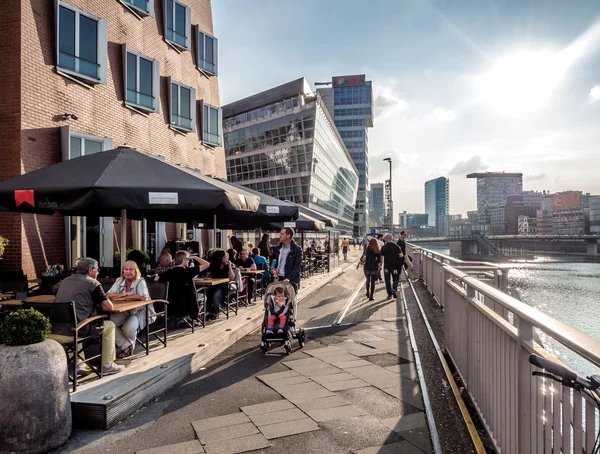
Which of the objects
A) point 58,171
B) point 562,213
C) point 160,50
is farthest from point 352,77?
point 58,171

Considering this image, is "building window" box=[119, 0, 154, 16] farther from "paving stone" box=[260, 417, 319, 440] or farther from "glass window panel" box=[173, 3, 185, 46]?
"paving stone" box=[260, 417, 319, 440]

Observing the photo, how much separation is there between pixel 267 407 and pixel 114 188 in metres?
3.20

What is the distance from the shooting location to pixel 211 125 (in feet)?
62.0

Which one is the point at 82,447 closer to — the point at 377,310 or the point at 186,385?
the point at 186,385

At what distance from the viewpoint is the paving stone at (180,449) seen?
3.33 metres

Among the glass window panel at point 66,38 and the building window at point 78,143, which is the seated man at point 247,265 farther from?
the glass window panel at point 66,38

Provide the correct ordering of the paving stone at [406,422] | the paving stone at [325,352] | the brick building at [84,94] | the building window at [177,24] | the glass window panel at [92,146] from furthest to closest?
1. the building window at [177,24]
2. the glass window panel at [92,146]
3. the brick building at [84,94]
4. the paving stone at [325,352]
5. the paving stone at [406,422]

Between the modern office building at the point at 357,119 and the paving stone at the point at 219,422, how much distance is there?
12773 cm

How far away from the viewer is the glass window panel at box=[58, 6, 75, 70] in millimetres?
10785

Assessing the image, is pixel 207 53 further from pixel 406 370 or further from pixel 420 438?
pixel 420 438

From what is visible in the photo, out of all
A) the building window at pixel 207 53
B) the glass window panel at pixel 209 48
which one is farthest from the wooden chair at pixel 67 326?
the glass window panel at pixel 209 48

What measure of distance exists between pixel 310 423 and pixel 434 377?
77.2 inches

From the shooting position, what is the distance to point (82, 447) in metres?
3.40

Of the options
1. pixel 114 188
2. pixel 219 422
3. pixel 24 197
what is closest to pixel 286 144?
pixel 24 197
